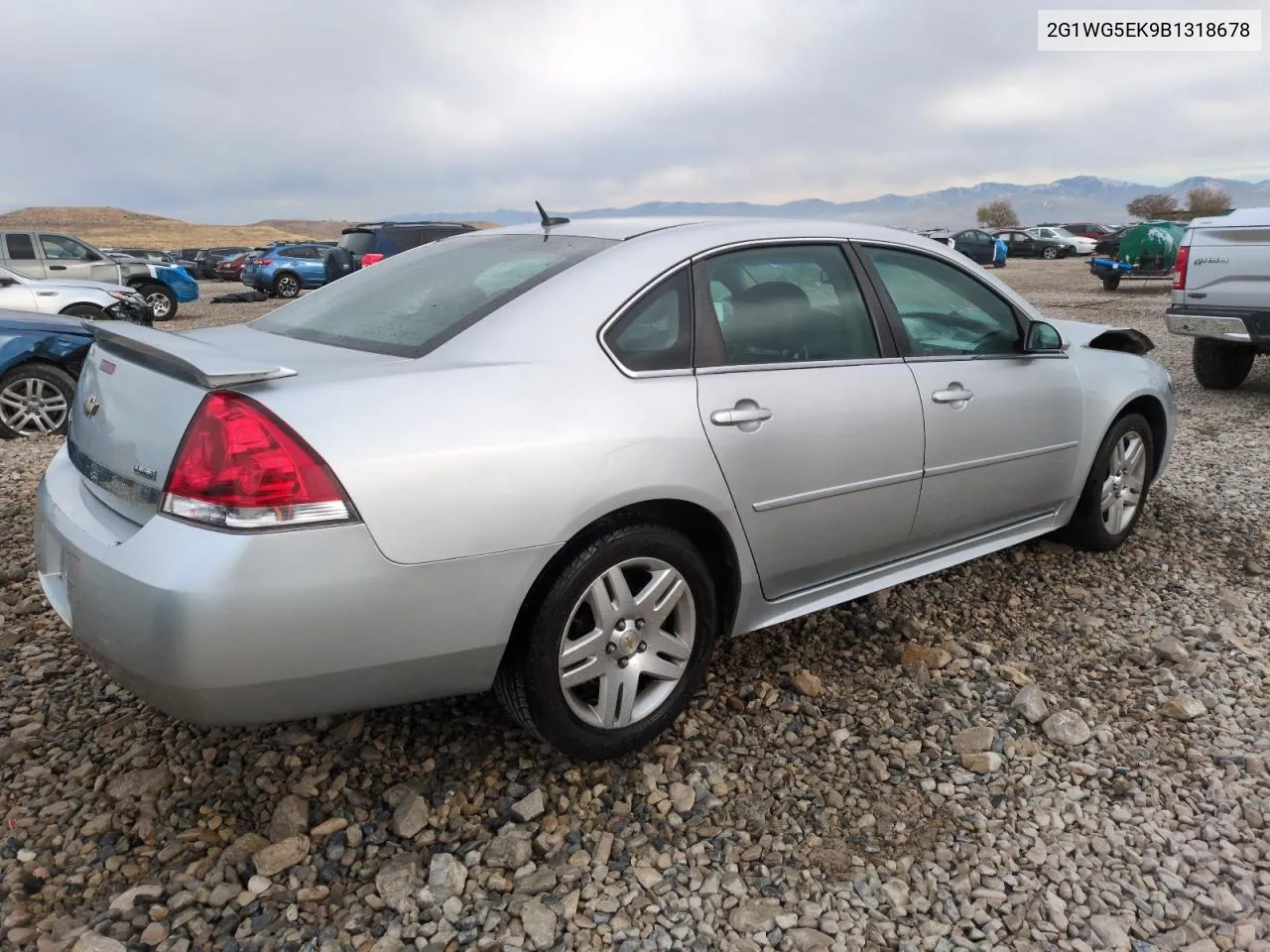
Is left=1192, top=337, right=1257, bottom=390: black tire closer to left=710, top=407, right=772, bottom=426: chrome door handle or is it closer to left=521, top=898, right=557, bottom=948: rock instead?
left=710, top=407, right=772, bottom=426: chrome door handle

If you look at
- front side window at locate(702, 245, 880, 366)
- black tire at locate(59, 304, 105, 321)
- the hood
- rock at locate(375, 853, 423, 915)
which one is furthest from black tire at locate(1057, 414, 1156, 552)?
black tire at locate(59, 304, 105, 321)

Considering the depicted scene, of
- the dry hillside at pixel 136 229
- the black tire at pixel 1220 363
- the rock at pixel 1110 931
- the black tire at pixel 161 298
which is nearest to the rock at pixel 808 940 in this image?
the rock at pixel 1110 931

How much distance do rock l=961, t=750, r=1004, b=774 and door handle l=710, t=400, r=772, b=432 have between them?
116cm

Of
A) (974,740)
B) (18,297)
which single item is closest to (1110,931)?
(974,740)

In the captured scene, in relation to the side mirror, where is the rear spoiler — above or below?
above

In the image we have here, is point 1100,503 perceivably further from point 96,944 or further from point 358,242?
point 358,242

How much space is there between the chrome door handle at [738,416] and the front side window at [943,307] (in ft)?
2.77

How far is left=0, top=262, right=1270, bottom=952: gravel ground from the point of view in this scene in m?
2.12

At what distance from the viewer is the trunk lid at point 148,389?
2.13 metres

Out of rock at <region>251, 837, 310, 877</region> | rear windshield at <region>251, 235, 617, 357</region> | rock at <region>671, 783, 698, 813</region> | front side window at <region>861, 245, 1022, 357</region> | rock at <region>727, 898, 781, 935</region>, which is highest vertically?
rear windshield at <region>251, 235, 617, 357</region>

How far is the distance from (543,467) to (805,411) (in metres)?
0.95

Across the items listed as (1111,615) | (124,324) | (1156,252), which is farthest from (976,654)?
(1156,252)

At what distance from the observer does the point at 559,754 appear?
2711 millimetres

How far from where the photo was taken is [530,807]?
2.49 m
